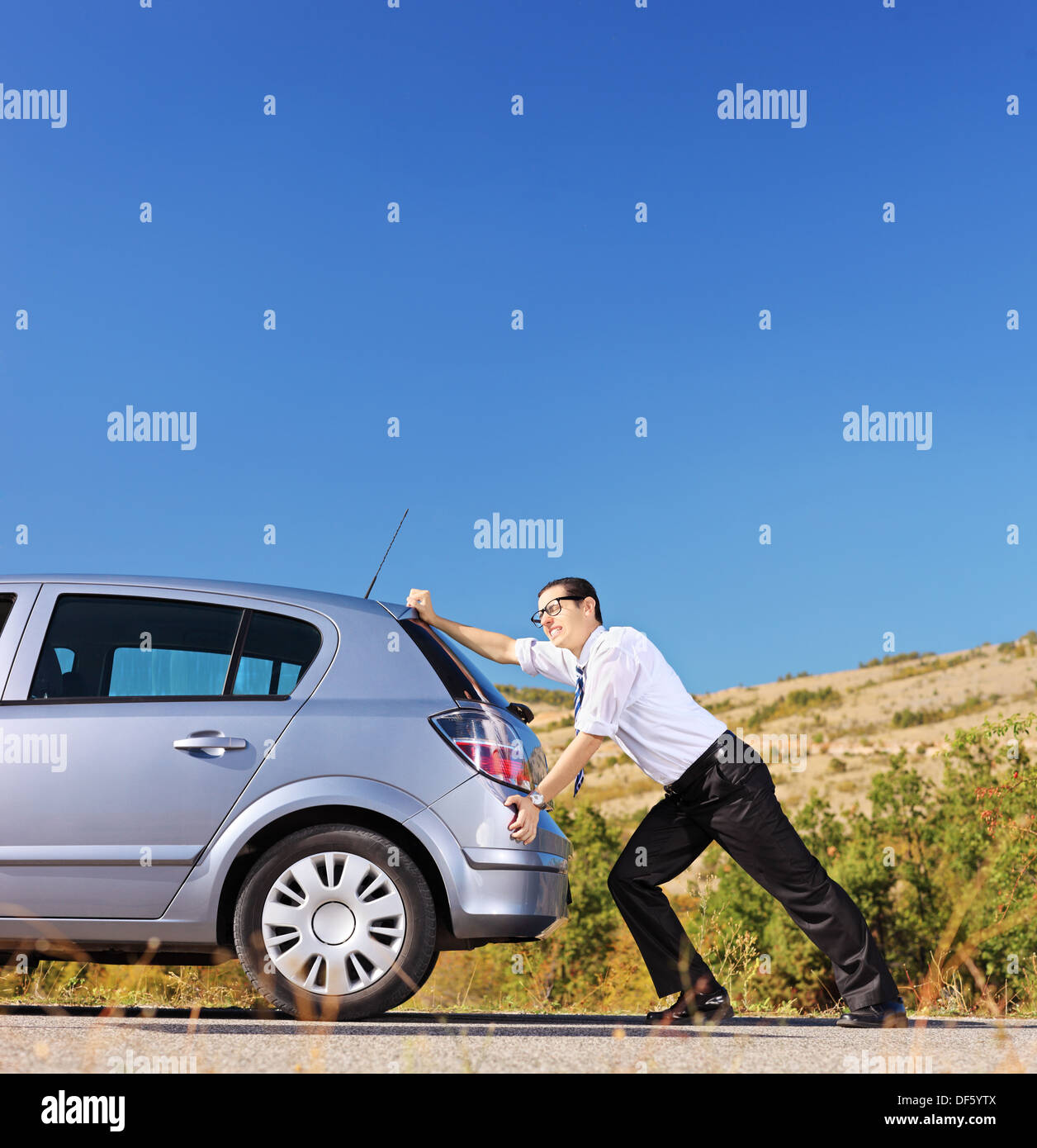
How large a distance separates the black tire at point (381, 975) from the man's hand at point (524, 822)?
0.43m

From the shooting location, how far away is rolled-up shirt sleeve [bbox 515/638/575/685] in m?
5.95

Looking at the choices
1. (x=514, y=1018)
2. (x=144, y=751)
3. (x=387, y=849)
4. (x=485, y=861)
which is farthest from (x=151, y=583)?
(x=514, y=1018)

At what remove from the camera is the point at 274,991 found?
4.88 metres

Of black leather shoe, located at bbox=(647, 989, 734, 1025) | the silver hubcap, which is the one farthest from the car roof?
black leather shoe, located at bbox=(647, 989, 734, 1025)

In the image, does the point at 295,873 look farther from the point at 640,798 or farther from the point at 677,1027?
the point at 640,798

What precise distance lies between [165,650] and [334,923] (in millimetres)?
1440

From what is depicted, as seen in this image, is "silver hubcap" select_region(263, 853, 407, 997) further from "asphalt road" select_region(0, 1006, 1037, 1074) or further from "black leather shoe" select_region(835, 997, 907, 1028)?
"black leather shoe" select_region(835, 997, 907, 1028)

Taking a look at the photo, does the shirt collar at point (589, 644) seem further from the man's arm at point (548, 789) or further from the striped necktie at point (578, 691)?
the man's arm at point (548, 789)

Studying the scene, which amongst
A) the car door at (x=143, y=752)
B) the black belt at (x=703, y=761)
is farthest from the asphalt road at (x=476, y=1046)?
the black belt at (x=703, y=761)

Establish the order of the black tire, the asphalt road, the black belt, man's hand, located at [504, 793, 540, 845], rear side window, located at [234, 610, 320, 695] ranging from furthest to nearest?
the black belt < rear side window, located at [234, 610, 320, 695] < man's hand, located at [504, 793, 540, 845] < the black tire < the asphalt road

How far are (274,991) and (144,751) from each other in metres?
1.13

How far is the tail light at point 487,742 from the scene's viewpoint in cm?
504

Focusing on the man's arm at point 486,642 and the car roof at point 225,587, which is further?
the man's arm at point 486,642

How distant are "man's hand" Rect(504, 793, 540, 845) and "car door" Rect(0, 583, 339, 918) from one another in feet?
3.39
